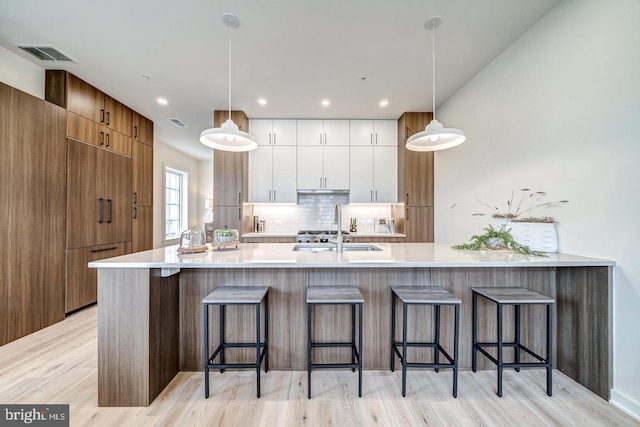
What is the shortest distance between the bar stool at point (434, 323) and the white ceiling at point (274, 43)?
2213 mm

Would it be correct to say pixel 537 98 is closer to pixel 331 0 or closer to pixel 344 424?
pixel 331 0

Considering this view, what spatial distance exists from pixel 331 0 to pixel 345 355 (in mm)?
2776

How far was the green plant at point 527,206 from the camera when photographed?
217 centimetres

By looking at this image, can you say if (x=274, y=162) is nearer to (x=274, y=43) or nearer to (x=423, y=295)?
(x=274, y=43)

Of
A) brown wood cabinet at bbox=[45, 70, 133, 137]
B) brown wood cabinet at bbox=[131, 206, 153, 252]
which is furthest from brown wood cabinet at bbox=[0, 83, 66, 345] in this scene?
brown wood cabinet at bbox=[131, 206, 153, 252]

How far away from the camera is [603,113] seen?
1760 millimetres

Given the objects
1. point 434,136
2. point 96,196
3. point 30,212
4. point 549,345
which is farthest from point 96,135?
point 549,345

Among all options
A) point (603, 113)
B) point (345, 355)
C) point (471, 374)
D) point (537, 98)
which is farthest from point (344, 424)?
point (537, 98)

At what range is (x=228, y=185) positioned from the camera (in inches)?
163

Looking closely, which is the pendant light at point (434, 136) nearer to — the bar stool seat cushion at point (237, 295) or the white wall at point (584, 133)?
the white wall at point (584, 133)

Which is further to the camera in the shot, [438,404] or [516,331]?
[516,331]

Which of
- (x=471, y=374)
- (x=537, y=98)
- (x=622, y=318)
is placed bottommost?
(x=471, y=374)

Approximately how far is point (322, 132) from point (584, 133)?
10.8ft

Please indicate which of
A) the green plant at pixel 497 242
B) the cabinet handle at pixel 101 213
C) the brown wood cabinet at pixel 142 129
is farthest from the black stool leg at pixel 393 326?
the brown wood cabinet at pixel 142 129
